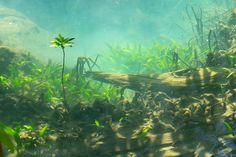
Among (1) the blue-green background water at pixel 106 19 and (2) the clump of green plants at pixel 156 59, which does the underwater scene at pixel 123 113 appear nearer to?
(2) the clump of green plants at pixel 156 59

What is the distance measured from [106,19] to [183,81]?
80.7ft

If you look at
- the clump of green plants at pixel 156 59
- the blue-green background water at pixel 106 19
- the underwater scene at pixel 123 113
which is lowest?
the underwater scene at pixel 123 113

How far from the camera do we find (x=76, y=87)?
798cm

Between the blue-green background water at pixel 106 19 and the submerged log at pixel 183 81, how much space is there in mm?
16341

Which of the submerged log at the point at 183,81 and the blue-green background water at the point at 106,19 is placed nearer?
the submerged log at the point at 183,81

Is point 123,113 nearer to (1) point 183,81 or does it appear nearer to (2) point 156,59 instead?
(1) point 183,81

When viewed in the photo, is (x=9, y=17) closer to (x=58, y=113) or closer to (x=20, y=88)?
(x=20, y=88)

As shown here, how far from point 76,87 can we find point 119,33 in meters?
24.7

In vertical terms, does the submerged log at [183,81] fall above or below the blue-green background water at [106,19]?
below

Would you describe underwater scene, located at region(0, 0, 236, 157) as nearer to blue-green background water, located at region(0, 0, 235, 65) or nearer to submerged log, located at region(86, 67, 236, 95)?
submerged log, located at region(86, 67, 236, 95)

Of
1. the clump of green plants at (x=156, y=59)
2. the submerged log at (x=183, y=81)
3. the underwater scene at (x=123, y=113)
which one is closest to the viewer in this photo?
the underwater scene at (x=123, y=113)

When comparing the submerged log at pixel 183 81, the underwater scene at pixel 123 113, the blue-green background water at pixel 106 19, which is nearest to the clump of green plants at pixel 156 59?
the underwater scene at pixel 123 113

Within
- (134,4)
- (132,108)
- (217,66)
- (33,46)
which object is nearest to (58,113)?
(132,108)

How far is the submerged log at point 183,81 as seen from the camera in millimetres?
5906
